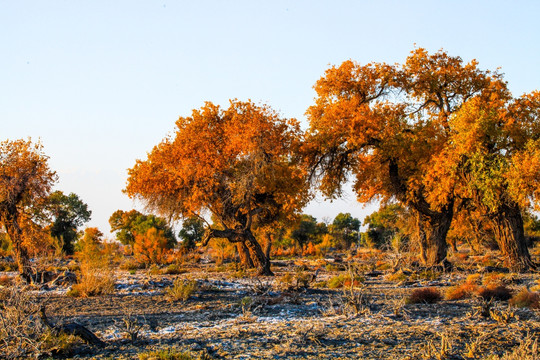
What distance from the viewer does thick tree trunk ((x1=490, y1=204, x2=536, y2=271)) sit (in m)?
20.8

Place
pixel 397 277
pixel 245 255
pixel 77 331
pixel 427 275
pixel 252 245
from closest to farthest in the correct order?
pixel 77 331
pixel 397 277
pixel 427 275
pixel 252 245
pixel 245 255

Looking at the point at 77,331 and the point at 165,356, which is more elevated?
the point at 77,331

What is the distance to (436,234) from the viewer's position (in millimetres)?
22047

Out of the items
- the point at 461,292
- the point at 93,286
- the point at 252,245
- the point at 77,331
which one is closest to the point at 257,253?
the point at 252,245

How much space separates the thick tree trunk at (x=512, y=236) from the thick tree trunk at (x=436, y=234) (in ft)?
6.26

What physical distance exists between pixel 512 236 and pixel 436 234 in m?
3.07

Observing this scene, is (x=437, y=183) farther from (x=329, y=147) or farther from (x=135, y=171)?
(x=135, y=171)

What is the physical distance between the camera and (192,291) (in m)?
14.5

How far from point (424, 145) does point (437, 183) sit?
5.70 ft

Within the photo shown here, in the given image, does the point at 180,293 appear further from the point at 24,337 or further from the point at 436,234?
the point at 436,234

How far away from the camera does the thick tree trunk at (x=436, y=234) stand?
21.9m

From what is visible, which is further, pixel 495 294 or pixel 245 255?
pixel 245 255

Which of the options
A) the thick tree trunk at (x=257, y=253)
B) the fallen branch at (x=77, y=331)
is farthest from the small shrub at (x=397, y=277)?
the fallen branch at (x=77, y=331)

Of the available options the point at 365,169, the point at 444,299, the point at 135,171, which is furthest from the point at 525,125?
the point at 135,171
